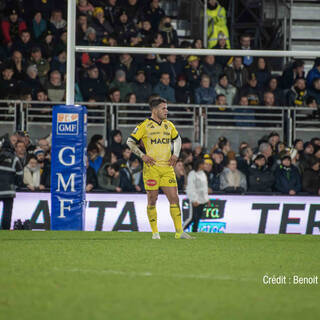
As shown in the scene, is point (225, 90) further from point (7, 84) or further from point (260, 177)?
point (7, 84)

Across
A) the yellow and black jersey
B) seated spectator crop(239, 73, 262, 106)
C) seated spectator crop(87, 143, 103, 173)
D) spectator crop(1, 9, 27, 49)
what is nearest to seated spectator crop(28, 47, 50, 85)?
Answer: spectator crop(1, 9, 27, 49)

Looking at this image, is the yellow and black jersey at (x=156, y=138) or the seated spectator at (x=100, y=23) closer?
the yellow and black jersey at (x=156, y=138)

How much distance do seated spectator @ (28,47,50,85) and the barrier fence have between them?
0.63m

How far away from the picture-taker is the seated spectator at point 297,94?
57.2 feet

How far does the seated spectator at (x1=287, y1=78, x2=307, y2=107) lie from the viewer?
17438mm

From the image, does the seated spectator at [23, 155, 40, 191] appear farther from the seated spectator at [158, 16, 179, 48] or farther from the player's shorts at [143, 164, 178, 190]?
the seated spectator at [158, 16, 179, 48]

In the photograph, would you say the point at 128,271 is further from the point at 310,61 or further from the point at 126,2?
the point at 310,61

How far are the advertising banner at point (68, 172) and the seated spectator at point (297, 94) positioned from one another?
675 centimetres

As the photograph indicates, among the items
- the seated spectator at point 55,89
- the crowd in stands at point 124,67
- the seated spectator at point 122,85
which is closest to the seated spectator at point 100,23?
the crowd in stands at point 124,67

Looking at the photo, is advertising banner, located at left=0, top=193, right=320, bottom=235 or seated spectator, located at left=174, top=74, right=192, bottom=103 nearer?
advertising banner, located at left=0, top=193, right=320, bottom=235

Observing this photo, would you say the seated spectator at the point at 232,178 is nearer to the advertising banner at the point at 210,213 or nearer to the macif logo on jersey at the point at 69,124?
the advertising banner at the point at 210,213

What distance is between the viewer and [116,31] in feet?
59.3

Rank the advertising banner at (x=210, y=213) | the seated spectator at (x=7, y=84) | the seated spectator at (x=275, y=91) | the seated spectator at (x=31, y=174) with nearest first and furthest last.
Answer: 1. the advertising banner at (x=210, y=213)
2. the seated spectator at (x=31, y=174)
3. the seated spectator at (x=7, y=84)
4. the seated spectator at (x=275, y=91)

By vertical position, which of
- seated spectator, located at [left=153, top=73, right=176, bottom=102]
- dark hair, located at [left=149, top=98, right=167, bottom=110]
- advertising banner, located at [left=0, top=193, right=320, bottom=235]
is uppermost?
seated spectator, located at [left=153, top=73, right=176, bottom=102]
